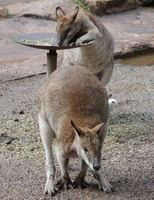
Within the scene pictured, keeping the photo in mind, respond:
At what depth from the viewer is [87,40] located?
6.66m

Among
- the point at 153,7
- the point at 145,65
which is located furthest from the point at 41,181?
the point at 153,7

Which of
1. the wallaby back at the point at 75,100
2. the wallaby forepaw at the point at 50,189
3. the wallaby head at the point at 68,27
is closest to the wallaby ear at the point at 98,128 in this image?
the wallaby back at the point at 75,100

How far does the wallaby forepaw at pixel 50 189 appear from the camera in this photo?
466 cm

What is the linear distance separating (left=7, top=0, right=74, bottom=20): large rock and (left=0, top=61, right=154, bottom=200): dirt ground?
3.97 m

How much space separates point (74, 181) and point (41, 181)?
1.05 feet

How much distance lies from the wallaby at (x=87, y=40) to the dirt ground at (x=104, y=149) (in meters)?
0.53

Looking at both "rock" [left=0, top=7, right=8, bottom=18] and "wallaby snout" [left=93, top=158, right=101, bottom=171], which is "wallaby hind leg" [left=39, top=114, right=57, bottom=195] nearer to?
"wallaby snout" [left=93, top=158, right=101, bottom=171]

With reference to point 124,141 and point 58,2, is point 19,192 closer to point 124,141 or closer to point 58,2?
point 124,141

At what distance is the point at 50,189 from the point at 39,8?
7.94 metres

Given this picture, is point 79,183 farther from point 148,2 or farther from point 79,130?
point 148,2

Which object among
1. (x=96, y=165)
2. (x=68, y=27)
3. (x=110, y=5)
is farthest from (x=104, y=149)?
(x=110, y=5)

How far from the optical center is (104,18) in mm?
12352

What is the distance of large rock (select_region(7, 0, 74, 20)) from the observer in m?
12.0

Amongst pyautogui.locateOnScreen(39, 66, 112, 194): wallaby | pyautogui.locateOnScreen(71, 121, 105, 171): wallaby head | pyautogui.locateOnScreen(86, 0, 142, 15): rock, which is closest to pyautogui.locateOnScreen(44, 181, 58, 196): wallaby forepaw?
pyautogui.locateOnScreen(39, 66, 112, 194): wallaby
